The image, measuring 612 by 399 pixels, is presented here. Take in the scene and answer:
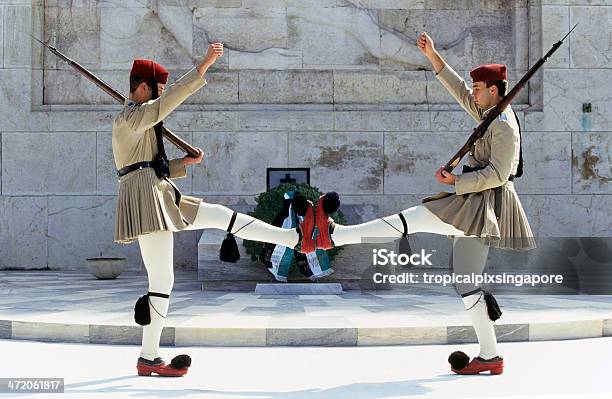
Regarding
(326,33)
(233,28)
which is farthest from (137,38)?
(326,33)

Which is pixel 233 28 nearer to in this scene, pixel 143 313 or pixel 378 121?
pixel 378 121

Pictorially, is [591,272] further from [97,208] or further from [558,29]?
[97,208]

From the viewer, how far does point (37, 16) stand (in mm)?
12656

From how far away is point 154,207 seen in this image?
4.99 m

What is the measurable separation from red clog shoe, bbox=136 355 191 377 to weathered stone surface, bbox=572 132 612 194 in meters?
8.99

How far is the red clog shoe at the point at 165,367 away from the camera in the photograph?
202 inches

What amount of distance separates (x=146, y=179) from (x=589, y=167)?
922 cm

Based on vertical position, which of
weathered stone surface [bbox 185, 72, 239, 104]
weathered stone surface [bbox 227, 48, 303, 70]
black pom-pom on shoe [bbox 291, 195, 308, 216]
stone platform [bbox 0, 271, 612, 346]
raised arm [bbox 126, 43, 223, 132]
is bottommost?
stone platform [bbox 0, 271, 612, 346]

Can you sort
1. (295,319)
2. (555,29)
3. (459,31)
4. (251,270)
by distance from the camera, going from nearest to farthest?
(295,319), (251,270), (555,29), (459,31)

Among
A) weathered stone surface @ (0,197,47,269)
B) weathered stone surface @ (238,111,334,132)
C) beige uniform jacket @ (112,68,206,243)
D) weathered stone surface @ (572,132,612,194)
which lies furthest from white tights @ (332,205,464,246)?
weathered stone surface @ (0,197,47,269)

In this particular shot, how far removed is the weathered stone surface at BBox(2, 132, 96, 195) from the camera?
12.5 meters

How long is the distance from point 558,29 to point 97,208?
7503mm

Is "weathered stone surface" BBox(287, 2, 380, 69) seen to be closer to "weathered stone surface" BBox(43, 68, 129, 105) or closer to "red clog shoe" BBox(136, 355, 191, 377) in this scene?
"weathered stone surface" BBox(43, 68, 129, 105)

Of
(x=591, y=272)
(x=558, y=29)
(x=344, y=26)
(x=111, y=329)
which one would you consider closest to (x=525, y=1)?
(x=558, y=29)
